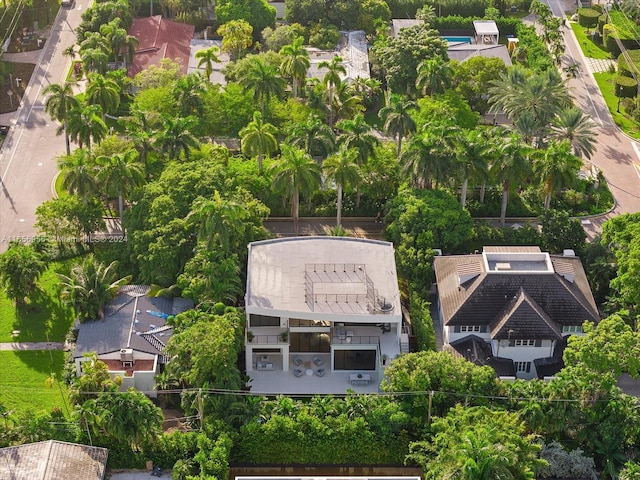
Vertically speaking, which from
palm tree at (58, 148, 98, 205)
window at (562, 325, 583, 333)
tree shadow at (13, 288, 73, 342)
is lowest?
tree shadow at (13, 288, 73, 342)

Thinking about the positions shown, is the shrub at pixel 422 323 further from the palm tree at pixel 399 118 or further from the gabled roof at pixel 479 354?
the palm tree at pixel 399 118

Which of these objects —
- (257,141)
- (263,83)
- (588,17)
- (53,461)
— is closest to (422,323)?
(257,141)

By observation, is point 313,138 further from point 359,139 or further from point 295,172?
point 295,172

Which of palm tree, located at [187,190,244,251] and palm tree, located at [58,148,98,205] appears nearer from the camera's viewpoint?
palm tree, located at [187,190,244,251]

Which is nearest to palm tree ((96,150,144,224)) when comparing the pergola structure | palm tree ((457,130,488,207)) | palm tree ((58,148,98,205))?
palm tree ((58,148,98,205))

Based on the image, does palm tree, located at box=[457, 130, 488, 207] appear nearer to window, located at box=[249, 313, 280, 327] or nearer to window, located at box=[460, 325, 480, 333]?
window, located at box=[460, 325, 480, 333]

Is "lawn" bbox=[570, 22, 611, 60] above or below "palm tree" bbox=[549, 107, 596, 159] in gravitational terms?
below

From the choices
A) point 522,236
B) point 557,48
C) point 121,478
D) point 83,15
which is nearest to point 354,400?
point 121,478
